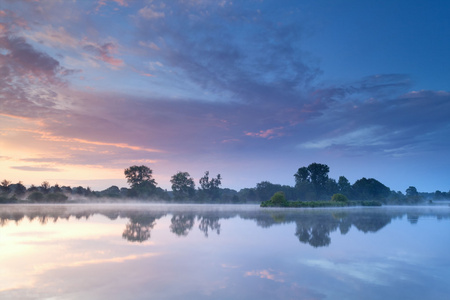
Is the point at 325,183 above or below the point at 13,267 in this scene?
above

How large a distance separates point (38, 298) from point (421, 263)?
480 inches

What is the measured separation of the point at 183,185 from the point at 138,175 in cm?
1595

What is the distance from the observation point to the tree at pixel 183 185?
100000 mm

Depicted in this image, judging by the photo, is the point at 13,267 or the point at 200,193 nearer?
the point at 13,267

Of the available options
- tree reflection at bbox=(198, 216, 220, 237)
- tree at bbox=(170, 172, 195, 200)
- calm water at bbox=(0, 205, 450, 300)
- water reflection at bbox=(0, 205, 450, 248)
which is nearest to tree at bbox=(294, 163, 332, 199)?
tree at bbox=(170, 172, 195, 200)

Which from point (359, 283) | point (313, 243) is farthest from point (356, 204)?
point (359, 283)

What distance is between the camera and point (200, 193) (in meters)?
100

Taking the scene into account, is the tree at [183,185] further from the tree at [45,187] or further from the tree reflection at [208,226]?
the tree reflection at [208,226]

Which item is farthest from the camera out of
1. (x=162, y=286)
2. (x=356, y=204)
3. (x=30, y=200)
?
(x=356, y=204)

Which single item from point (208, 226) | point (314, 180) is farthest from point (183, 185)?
point (208, 226)

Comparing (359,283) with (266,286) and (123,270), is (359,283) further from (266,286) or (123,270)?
(123,270)

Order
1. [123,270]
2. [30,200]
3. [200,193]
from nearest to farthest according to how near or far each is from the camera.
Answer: [123,270]
[30,200]
[200,193]

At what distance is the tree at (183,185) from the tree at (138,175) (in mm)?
8471

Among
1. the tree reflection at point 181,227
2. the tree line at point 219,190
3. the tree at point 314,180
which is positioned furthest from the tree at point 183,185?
the tree reflection at point 181,227
